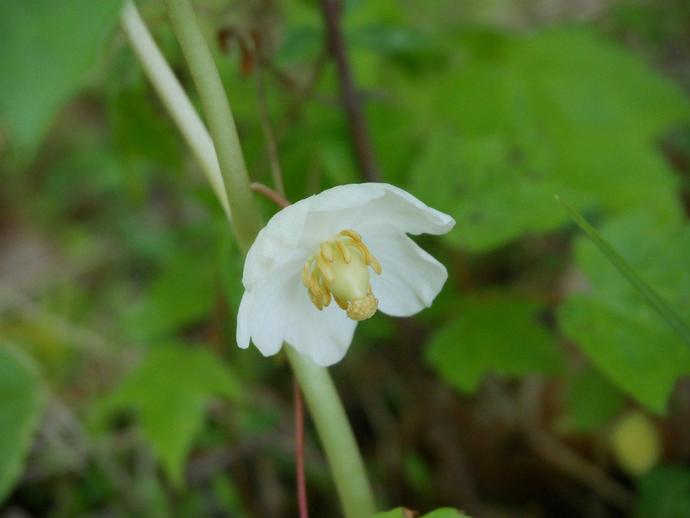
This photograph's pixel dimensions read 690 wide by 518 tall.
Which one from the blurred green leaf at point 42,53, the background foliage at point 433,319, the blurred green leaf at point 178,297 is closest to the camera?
the blurred green leaf at point 42,53

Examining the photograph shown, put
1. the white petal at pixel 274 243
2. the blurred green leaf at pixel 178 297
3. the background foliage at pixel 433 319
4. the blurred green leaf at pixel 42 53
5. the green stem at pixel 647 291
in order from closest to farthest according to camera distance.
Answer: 1. the blurred green leaf at pixel 42 53
2. the white petal at pixel 274 243
3. the green stem at pixel 647 291
4. the background foliage at pixel 433 319
5. the blurred green leaf at pixel 178 297

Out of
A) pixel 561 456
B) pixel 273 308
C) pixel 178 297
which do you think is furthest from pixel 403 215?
pixel 561 456

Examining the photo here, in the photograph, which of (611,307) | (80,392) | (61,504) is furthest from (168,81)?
(80,392)

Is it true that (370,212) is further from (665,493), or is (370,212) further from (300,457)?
(665,493)

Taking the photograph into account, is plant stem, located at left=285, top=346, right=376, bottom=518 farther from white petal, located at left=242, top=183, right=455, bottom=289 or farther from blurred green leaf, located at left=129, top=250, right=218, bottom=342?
blurred green leaf, located at left=129, top=250, right=218, bottom=342

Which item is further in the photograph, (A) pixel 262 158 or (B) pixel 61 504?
(B) pixel 61 504

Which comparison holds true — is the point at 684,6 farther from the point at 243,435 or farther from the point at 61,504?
the point at 61,504

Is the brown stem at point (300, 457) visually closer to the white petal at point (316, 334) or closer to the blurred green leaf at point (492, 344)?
the white petal at point (316, 334)

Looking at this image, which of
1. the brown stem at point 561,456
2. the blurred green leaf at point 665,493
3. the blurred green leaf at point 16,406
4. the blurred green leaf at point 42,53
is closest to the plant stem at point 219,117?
the blurred green leaf at point 42,53
